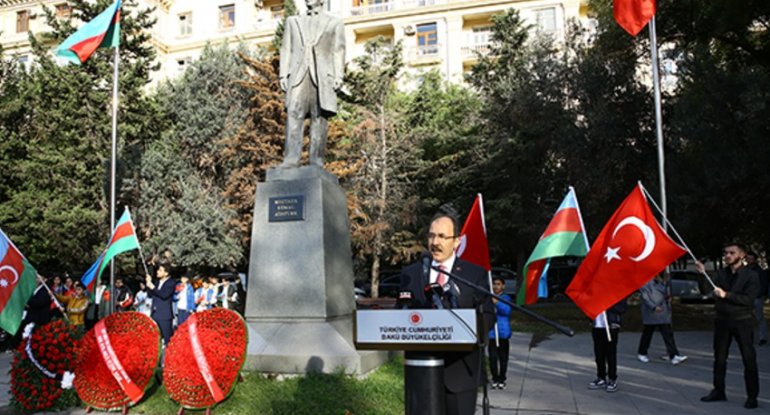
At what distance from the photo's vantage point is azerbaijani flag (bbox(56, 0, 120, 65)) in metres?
17.1

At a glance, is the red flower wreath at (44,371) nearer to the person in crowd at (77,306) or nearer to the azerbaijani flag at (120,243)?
the azerbaijani flag at (120,243)

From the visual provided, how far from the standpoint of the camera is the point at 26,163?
2911cm

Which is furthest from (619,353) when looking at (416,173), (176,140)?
(176,140)

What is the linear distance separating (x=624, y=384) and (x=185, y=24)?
1886 inches

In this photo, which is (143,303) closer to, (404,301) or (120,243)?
(120,243)

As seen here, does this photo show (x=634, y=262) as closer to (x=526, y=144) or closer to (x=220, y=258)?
(x=526, y=144)

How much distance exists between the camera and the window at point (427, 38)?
45.0 metres

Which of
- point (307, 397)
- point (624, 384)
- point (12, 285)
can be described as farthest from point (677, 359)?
point (12, 285)

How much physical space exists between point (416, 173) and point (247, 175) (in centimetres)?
833

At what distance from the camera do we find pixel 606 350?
8648 millimetres

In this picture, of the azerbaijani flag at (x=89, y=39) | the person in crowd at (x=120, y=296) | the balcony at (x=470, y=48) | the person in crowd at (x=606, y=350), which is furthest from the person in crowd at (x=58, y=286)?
the balcony at (x=470, y=48)

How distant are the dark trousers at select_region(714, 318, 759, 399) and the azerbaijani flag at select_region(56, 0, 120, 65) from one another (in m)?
16.4

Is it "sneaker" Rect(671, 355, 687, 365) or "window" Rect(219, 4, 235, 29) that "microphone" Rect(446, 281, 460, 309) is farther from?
"window" Rect(219, 4, 235, 29)

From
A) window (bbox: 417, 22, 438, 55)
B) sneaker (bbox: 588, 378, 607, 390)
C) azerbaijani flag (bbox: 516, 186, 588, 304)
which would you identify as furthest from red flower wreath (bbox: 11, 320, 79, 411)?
window (bbox: 417, 22, 438, 55)
